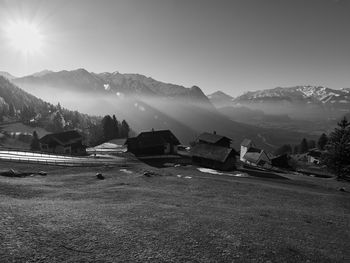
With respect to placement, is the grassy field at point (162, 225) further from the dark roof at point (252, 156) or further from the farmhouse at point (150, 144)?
the dark roof at point (252, 156)

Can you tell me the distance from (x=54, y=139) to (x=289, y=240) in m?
87.1

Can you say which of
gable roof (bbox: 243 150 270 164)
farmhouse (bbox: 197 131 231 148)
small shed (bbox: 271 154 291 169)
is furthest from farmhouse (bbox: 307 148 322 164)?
farmhouse (bbox: 197 131 231 148)

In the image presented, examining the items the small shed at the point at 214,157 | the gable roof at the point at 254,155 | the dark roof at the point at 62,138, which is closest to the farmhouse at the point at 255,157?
the gable roof at the point at 254,155

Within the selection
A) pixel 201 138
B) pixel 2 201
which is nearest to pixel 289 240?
pixel 2 201

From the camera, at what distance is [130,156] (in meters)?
73.8

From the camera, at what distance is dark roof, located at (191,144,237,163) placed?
63.5 m

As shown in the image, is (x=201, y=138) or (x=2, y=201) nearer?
(x=2, y=201)

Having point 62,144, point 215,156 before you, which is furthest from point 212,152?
point 62,144

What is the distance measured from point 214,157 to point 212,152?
202 cm

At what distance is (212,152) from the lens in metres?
65.8

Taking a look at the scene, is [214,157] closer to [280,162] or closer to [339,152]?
[339,152]

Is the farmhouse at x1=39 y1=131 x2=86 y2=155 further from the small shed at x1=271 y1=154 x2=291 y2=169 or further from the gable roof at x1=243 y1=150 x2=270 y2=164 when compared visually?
the small shed at x1=271 y1=154 x2=291 y2=169

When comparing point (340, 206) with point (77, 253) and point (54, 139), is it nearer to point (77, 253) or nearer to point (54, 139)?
point (77, 253)

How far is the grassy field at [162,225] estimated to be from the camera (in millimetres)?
14312
